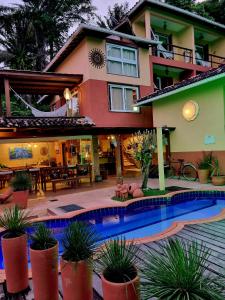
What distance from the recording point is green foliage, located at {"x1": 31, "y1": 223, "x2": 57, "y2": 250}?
327 centimetres

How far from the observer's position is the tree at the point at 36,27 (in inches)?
1014

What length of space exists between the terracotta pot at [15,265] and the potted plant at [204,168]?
9.29 metres

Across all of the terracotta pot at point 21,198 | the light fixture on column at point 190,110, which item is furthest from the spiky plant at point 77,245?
the light fixture on column at point 190,110

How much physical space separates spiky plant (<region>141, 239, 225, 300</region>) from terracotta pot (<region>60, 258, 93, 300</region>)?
0.87 meters

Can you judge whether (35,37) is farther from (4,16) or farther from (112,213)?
(112,213)

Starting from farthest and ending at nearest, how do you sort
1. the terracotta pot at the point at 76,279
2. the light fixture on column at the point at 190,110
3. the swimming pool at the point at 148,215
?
1. the light fixture on column at the point at 190,110
2. the swimming pool at the point at 148,215
3. the terracotta pot at the point at 76,279

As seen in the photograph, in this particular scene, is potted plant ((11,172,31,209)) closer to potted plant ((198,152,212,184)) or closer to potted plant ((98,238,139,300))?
potted plant ((98,238,139,300))

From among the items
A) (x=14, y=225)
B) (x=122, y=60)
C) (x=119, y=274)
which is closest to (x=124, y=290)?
(x=119, y=274)

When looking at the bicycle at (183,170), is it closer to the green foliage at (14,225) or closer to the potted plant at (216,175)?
the potted plant at (216,175)

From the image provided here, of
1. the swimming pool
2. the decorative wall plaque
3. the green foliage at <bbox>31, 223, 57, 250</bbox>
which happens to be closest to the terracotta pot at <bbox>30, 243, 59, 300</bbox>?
the green foliage at <bbox>31, 223, 57, 250</bbox>

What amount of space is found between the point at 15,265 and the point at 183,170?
1070cm

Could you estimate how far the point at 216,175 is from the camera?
35.4 ft

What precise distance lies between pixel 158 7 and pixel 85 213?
14.8 metres

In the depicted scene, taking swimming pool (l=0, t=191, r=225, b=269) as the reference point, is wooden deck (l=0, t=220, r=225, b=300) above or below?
above
